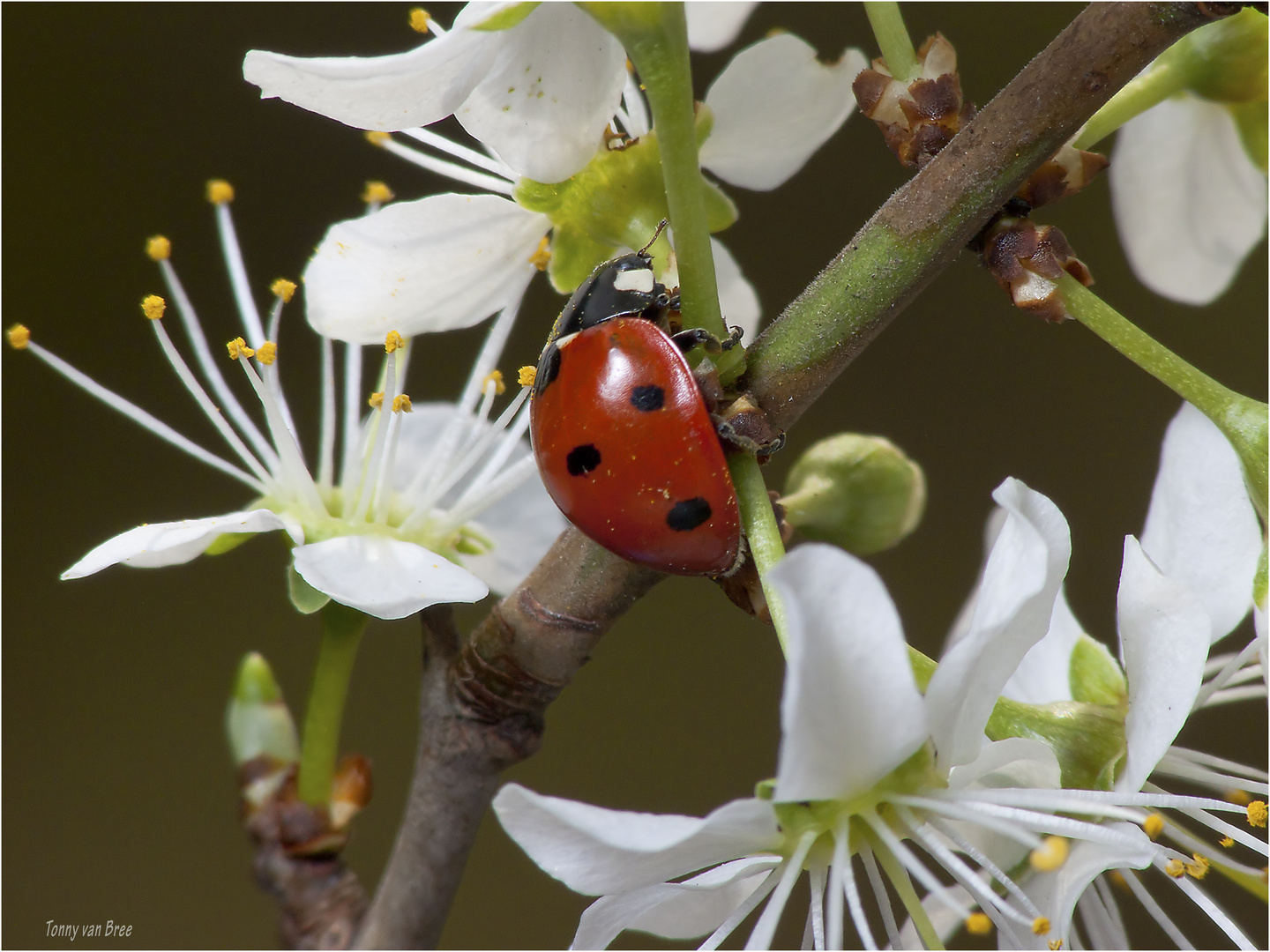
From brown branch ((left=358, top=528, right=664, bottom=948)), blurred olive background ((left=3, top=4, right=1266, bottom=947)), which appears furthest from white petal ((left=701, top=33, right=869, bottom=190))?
blurred olive background ((left=3, top=4, right=1266, bottom=947))

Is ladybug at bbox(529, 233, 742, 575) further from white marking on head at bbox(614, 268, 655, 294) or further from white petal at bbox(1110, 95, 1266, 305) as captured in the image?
white petal at bbox(1110, 95, 1266, 305)

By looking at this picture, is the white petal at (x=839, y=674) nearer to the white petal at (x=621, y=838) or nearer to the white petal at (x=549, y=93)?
the white petal at (x=621, y=838)

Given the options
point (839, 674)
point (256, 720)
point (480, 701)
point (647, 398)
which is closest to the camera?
point (839, 674)

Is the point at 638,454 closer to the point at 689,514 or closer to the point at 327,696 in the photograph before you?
the point at 689,514

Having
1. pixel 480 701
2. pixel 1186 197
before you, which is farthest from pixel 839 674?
pixel 1186 197

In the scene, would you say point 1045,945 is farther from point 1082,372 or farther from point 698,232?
point 1082,372

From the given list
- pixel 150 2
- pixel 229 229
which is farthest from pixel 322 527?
pixel 150 2
